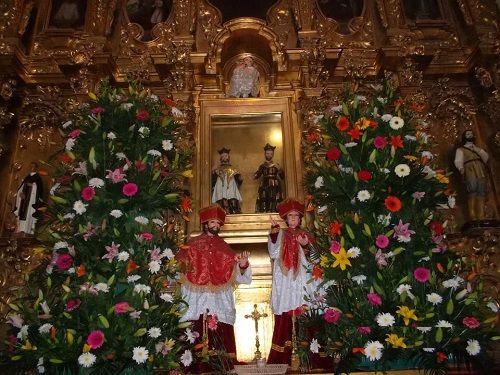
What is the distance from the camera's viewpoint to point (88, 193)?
4934mm

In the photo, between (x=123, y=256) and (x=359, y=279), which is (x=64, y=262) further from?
(x=359, y=279)

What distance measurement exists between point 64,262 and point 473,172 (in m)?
5.78

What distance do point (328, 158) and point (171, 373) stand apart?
253 centimetres

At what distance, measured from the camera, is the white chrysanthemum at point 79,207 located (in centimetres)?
491

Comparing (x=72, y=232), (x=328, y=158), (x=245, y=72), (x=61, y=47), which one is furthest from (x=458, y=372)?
(x=61, y=47)

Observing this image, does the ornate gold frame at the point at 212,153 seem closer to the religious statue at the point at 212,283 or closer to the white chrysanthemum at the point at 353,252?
the religious statue at the point at 212,283

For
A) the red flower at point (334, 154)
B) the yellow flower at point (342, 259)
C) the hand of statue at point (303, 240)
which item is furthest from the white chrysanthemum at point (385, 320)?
the hand of statue at point (303, 240)

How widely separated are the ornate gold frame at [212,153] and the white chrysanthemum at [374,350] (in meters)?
3.24

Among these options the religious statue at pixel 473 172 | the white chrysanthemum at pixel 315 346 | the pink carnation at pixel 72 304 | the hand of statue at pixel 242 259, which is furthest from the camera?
the religious statue at pixel 473 172

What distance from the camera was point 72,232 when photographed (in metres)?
4.97

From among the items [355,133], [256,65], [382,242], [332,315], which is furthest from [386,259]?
[256,65]

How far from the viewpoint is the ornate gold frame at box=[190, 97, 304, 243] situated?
7.48m

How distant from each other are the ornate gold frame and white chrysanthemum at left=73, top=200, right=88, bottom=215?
272cm

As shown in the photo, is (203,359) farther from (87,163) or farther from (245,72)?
(245,72)
